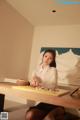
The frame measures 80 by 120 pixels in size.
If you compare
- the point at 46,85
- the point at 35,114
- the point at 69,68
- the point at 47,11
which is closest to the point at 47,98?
the point at 35,114

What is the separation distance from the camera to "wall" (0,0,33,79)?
255 cm

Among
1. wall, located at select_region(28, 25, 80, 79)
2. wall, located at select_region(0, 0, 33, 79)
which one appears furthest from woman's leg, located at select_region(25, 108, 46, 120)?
wall, located at select_region(28, 25, 80, 79)

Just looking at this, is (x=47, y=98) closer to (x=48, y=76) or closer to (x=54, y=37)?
(x=48, y=76)

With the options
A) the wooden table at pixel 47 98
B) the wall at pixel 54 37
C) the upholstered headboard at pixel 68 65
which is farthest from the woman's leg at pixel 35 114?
the wall at pixel 54 37

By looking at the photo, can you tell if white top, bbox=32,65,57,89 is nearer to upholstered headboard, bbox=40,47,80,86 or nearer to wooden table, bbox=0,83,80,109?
wooden table, bbox=0,83,80,109

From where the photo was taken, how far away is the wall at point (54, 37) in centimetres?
262

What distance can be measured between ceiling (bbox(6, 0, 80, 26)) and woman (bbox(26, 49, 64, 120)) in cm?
68

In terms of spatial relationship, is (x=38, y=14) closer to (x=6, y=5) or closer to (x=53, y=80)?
(x=6, y=5)

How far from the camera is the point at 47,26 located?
287 cm

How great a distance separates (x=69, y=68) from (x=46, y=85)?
28.0 inches

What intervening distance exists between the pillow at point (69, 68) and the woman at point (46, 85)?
1.80 ft

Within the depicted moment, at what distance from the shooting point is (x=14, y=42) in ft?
9.03

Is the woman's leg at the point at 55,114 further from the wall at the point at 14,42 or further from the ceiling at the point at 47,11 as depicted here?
the ceiling at the point at 47,11

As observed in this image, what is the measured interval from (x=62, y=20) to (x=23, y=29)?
2.23 ft
